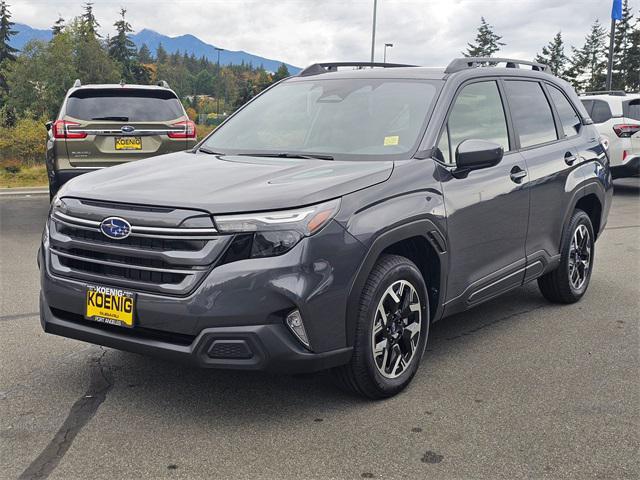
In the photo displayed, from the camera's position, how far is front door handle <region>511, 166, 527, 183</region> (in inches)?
Result: 195

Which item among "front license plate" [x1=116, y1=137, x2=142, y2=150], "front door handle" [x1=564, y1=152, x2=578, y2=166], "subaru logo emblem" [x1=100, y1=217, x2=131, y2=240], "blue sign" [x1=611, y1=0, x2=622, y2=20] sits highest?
"blue sign" [x1=611, y1=0, x2=622, y2=20]

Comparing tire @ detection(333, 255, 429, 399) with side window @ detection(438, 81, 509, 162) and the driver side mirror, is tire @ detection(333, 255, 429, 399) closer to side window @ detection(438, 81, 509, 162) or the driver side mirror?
the driver side mirror

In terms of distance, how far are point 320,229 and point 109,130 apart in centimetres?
668

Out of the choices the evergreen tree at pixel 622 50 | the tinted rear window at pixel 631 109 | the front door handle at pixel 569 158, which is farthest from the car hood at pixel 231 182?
the evergreen tree at pixel 622 50

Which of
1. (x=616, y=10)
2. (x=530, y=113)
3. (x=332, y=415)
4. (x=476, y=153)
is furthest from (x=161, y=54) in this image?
(x=332, y=415)

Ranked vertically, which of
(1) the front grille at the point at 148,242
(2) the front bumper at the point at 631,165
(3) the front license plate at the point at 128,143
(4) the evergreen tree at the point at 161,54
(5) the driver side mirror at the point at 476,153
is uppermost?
(4) the evergreen tree at the point at 161,54

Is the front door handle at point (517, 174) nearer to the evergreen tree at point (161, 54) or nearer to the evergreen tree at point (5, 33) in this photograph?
the evergreen tree at point (5, 33)

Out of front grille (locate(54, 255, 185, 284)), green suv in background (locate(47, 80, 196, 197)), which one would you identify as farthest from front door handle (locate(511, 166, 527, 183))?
green suv in background (locate(47, 80, 196, 197))

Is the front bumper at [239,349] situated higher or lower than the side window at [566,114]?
lower

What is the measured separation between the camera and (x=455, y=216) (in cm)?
434

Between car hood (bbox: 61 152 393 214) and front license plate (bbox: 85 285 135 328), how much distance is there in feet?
1.41

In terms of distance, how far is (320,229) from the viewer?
3457 mm

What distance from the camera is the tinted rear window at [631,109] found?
13789 mm

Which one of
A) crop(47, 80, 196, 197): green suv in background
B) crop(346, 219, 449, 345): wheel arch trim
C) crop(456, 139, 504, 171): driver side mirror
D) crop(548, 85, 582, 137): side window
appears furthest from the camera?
crop(47, 80, 196, 197): green suv in background
